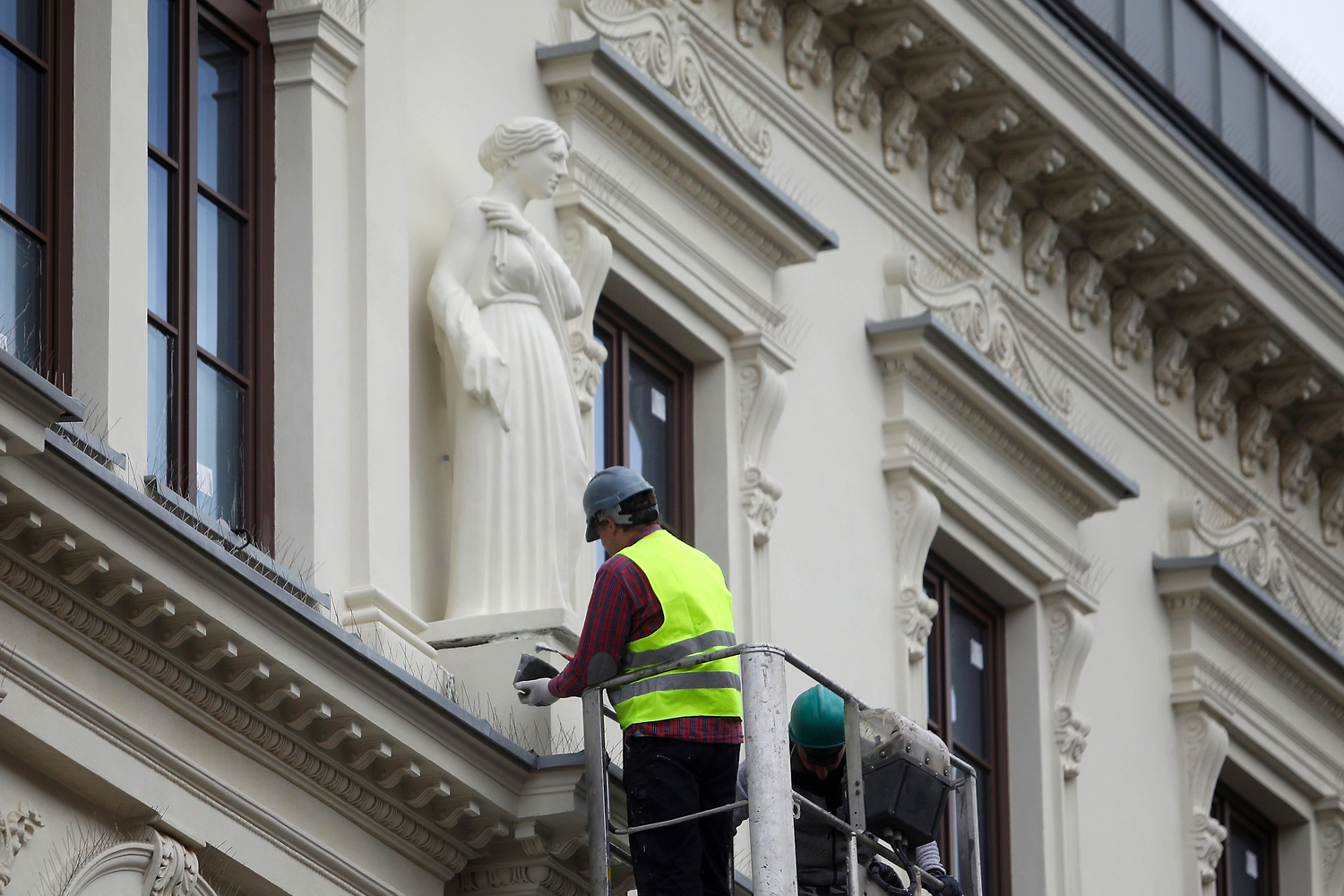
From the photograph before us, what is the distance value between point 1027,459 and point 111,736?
817 centimetres

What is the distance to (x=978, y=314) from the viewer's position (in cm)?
1756

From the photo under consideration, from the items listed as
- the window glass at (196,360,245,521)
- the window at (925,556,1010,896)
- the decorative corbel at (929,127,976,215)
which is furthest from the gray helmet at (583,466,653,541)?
the decorative corbel at (929,127,976,215)

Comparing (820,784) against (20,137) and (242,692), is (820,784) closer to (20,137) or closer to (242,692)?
(242,692)

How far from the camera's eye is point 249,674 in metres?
10.5

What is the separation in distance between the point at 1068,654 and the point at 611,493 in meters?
6.85

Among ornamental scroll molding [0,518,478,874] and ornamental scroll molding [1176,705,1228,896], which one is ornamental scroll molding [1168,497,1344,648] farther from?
ornamental scroll molding [0,518,478,874]

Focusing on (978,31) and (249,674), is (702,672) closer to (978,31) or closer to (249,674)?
(249,674)

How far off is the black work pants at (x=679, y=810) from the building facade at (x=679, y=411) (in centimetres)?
57

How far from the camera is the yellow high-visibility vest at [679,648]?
1097 centimetres

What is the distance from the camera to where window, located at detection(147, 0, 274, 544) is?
37.7 ft

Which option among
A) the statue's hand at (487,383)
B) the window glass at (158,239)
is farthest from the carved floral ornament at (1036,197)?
the window glass at (158,239)

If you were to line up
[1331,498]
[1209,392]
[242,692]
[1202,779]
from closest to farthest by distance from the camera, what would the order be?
1. [242,692]
2. [1202,779]
3. [1209,392]
4. [1331,498]

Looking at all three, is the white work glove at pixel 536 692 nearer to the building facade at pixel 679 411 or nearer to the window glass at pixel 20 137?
the building facade at pixel 679 411

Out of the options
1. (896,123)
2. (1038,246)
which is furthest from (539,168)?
(1038,246)
